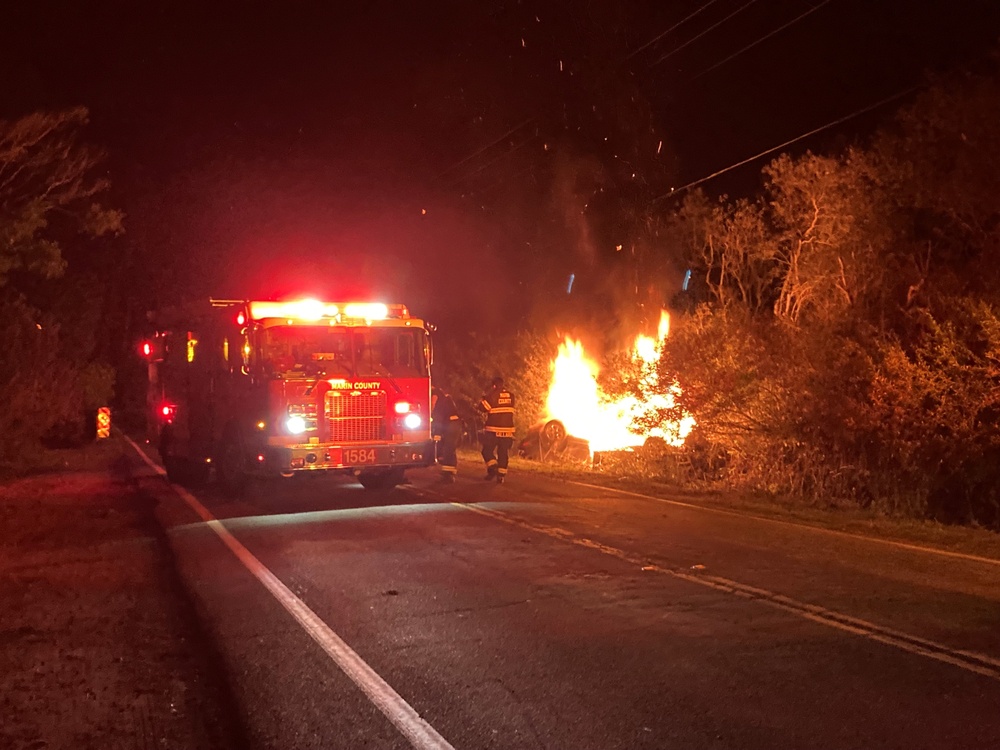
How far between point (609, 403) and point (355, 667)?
Result: 12846 millimetres

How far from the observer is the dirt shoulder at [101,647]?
4996 millimetres

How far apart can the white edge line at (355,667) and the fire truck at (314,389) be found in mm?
3255

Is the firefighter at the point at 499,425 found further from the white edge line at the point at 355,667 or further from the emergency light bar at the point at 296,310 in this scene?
the white edge line at the point at 355,667

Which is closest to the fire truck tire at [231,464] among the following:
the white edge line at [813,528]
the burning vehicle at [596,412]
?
the white edge line at [813,528]

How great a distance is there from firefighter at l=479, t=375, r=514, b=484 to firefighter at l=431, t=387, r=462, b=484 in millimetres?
585

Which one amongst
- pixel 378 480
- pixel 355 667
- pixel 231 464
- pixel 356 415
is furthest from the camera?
pixel 378 480

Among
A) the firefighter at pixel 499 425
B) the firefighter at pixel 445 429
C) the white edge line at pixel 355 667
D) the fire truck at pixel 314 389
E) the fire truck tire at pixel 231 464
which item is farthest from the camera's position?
the firefighter at pixel 499 425

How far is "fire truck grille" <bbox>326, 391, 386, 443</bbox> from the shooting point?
42.9ft

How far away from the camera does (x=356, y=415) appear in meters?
13.2

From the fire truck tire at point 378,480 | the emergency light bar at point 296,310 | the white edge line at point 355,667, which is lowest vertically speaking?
the white edge line at point 355,667

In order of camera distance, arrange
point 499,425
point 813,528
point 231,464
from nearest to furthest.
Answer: point 813,528 → point 231,464 → point 499,425

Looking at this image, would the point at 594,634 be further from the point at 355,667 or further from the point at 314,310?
the point at 314,310

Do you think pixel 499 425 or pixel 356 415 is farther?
pixel 499 425

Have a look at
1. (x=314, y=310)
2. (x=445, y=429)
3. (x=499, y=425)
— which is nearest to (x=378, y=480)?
(x=445, y=429)
